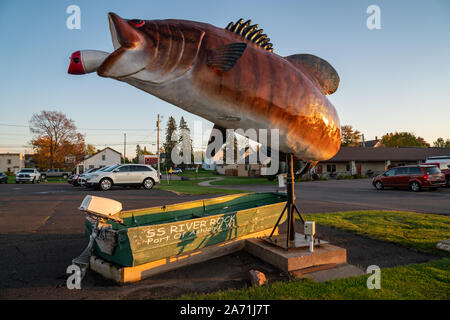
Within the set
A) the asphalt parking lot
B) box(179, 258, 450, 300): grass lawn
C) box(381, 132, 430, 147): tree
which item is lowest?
the asphalt parking lot

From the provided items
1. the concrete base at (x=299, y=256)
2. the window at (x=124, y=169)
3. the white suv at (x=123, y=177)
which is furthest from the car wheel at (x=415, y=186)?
the window at (x=124, y=169)

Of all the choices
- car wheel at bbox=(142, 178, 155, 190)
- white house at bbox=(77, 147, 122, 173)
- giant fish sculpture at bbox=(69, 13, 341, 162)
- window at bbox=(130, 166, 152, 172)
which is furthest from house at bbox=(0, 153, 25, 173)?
giant fish sculpture at bbox=(69, 13, 341, 162)

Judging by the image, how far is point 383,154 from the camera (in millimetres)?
35500

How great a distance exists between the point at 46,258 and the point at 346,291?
4.90 meters

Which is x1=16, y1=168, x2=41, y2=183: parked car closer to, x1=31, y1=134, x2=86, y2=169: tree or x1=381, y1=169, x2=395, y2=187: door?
x1=31, y1=134, x2=86, y2=169: tree

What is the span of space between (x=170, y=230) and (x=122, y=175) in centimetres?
1399

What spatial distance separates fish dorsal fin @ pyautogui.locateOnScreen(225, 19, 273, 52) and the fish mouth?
105 centimetres

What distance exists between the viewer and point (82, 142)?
2009 inches

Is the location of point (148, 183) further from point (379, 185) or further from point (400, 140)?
point (400, 140)

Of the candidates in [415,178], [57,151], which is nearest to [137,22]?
[415,178]

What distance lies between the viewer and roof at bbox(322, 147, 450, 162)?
33969 millimetres

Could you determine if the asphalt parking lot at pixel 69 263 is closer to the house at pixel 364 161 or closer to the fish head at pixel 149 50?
the fish head at pixel 149 50

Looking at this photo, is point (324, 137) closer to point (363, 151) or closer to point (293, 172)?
point (293, 172)

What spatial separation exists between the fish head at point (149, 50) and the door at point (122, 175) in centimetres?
1594
